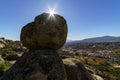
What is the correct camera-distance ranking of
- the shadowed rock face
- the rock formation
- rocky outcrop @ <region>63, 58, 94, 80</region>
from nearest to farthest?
the rock formation < the shadowed rock face < rocky outcrop @ <region>63, 58, 94, 80</region>

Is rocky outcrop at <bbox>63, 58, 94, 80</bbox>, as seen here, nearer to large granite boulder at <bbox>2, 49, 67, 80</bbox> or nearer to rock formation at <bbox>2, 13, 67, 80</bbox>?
rock formation at <bbox>2, 13, 67, 80</bbox>

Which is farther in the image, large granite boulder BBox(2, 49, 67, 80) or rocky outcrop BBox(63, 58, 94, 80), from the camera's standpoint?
rocky outcrop BBox(63, 58, 94, 80)

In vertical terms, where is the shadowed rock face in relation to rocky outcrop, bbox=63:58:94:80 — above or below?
above

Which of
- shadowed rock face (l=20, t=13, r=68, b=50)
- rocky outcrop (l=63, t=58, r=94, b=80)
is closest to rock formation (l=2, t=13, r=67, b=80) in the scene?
shadowed rock face (l=20, t=13, r=68, b=50)

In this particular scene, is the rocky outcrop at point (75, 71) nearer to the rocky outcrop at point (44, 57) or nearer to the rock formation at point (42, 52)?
the rocky outcrop at point (44, 57)

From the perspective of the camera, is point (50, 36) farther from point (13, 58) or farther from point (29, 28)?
point (13, 58)

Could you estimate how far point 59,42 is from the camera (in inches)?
773

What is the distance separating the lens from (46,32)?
19.0 metres

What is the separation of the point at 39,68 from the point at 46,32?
125 inches

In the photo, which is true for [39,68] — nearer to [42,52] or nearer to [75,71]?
[42,52]

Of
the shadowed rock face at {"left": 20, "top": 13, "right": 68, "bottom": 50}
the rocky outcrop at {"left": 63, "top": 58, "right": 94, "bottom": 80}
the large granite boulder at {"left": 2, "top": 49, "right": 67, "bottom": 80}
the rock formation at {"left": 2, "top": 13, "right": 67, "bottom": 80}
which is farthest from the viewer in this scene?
the rocky outcrop at {"left": 63, "top": 58, "right": 94, "bottom": 80}

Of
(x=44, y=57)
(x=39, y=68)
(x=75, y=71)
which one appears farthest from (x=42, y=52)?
(x=75, y=71)

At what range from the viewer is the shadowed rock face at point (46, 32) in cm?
1900

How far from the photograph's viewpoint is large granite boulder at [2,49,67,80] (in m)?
17.0
